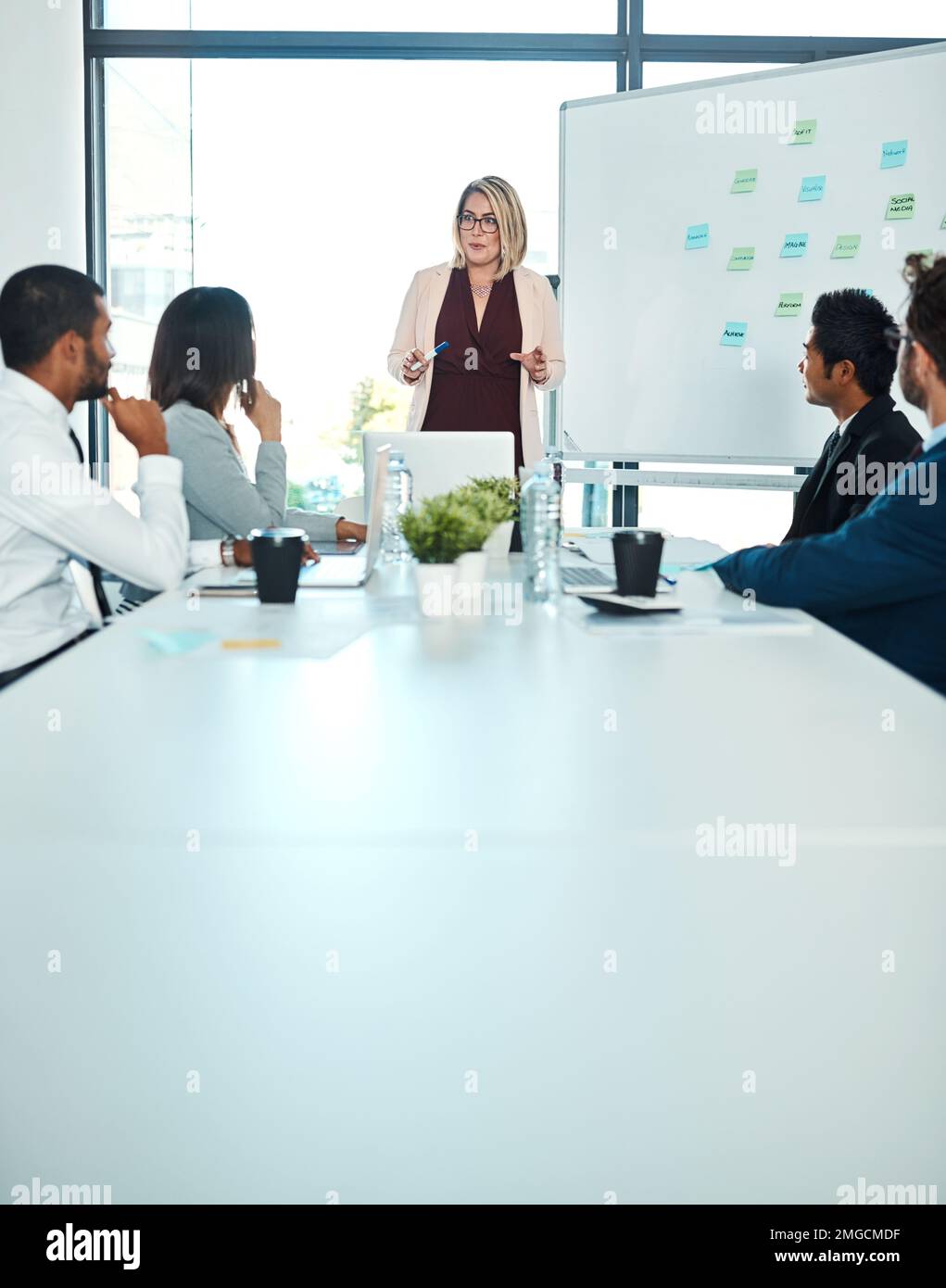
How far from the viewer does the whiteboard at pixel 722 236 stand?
407cm

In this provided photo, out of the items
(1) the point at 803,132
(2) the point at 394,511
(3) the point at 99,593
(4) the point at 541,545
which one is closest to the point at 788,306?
(1) the point at 803,132

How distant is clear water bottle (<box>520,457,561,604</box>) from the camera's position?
206 centimetres

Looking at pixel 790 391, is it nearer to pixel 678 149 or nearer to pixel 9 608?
pixel 678 149

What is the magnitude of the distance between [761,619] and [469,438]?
4.21ft

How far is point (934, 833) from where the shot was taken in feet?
3.43

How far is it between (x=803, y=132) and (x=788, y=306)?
56cm

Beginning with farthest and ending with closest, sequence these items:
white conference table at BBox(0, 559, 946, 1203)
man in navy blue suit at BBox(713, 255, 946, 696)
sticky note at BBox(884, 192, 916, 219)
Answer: sticky note at BBox(884, 192, 916, 219)
man in navy blue suit at BBox(713, 255, 946, 696)
white conference table at BBox(0, 559, 946, 1203)

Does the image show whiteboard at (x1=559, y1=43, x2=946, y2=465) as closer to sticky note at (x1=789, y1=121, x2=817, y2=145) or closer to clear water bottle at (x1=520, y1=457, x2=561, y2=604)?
sticky note at (x1=789, y1=121, x2=817, y2=145)

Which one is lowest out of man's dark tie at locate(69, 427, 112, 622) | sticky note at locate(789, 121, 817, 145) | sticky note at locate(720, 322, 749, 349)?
man's dark tie at locate(69, 427, 112, 622)

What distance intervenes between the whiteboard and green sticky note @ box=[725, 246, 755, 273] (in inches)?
0.7

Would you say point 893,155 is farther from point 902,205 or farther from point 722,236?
point 722,236

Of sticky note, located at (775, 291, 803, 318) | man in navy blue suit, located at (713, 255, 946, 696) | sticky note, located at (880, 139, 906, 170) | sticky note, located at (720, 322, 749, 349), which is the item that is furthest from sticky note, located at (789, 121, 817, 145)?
man in navy blue suit, located at (713, 255, 946, 696)

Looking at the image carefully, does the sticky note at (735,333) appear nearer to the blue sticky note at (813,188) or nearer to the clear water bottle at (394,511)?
the blue sticky note at (813,188)

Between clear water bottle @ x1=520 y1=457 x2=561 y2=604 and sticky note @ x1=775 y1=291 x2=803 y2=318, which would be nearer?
clear water bottle @ x1=520 y1=457 x2=561 y2=604
